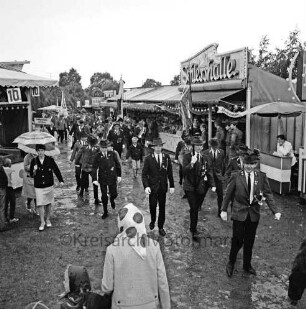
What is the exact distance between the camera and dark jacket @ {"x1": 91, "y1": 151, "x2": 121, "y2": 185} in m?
8.72

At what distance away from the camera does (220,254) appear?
681 centimetres

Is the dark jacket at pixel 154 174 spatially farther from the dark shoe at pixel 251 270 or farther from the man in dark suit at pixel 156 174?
the dark shoe at pixel 251 270

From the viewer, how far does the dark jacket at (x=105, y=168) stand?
8719 millimetres

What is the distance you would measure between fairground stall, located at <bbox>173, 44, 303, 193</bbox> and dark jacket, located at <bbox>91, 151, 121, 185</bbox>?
452 cm

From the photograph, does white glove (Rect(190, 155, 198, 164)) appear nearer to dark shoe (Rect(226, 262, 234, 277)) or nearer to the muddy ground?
the muddy ground

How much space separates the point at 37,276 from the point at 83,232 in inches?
80.8

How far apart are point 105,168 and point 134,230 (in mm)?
5599

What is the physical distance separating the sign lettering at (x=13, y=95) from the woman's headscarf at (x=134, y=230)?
974 cm

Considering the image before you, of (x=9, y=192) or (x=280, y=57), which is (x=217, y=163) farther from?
(x=280, y=57)

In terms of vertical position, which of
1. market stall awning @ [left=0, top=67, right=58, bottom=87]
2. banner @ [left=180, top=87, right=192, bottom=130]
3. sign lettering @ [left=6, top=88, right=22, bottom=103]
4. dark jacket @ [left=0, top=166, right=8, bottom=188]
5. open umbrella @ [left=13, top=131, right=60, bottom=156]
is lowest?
dark jacket @ [left=0, top=166, right=8, bottom=188]

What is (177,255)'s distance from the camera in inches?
268

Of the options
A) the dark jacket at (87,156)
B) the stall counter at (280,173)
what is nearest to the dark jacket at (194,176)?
the dark jacket at (87,156)

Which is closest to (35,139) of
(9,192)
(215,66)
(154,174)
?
(9,192)

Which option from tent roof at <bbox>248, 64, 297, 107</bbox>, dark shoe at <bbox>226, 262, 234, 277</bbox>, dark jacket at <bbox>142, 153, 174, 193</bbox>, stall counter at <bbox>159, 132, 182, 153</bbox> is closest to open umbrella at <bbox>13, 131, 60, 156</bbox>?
dark jacket at <bbox>142, 153, 174, 193</bbox>
